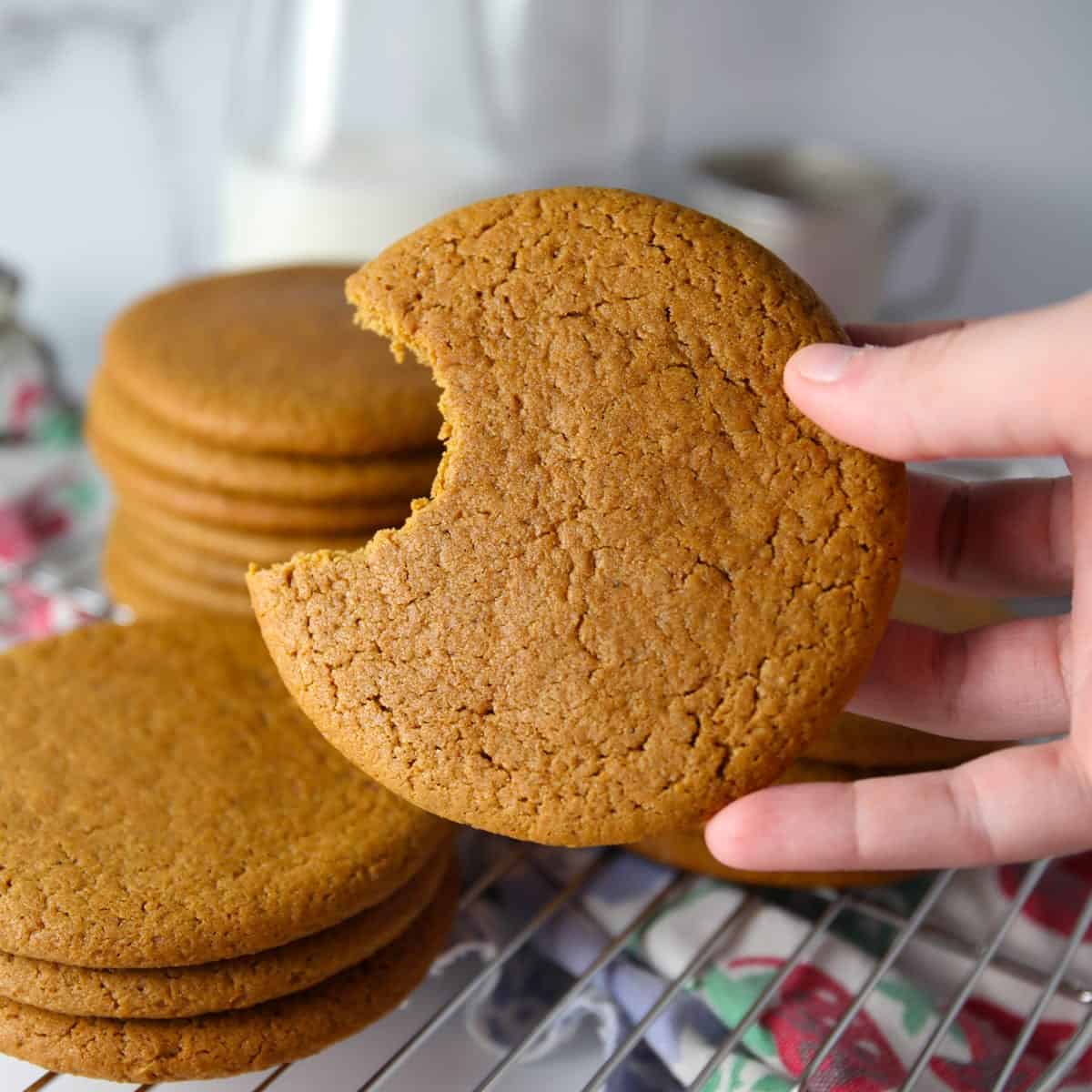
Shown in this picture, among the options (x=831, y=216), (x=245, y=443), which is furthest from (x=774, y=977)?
(x=831, y=216)

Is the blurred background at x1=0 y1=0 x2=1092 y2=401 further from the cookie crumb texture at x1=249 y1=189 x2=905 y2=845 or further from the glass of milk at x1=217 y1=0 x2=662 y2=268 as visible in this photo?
the cookie crumb texture at x1=249 y1=189 x2=905 y2=845

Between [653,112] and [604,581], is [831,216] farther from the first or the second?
[604,581]

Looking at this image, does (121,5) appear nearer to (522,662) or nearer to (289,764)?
(289,764)

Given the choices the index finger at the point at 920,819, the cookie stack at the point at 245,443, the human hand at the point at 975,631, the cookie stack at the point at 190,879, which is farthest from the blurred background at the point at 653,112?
the index finger at the point at 920,819

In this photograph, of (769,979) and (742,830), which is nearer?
(742,830)

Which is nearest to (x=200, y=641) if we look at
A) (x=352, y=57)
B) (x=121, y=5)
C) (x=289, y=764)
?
(x=289, y=764)
